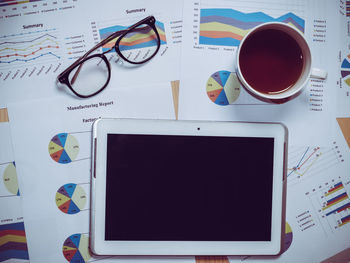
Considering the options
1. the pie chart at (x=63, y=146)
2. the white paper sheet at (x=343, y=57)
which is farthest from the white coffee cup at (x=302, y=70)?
the pie chart at (x=63, y=146)

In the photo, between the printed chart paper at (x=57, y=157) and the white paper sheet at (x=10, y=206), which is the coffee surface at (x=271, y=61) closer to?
the printed chart paper at (x=57, y=157)

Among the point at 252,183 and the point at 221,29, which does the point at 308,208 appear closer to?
the point at 252,183

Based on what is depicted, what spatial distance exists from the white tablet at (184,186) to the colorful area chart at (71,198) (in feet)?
0.12

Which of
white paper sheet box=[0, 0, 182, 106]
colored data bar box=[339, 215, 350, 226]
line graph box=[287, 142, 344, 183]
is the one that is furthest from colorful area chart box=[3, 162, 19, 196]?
colored data bar box=[339, 215, 350, 226]

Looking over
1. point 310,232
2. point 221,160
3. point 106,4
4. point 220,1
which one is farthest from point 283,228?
point 106,4

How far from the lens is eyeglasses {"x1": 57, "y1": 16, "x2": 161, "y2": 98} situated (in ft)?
1.92

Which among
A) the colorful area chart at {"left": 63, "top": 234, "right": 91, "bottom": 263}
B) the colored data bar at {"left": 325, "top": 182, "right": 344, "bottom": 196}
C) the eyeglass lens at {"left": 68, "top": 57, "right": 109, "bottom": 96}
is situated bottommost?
the colorful area chart at {"left": 63, "top": 234, "right": 91, "bottom": 263}

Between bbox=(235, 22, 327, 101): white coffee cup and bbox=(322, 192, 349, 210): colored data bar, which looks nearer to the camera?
bbox=(235, 22, 327, 101): white coffee cup

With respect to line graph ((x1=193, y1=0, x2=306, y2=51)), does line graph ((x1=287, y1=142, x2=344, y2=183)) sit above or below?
below

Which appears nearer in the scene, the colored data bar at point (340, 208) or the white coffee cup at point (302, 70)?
the white coffee cup at point (302, 70)

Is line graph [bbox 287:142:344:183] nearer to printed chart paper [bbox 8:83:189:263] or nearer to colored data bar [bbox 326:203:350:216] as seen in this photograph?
colored data bar [bbox 326:203:350:216]

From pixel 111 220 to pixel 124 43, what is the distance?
36 centimetres

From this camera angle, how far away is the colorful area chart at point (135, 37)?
23.5 inches

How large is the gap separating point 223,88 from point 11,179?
0.48 meters
